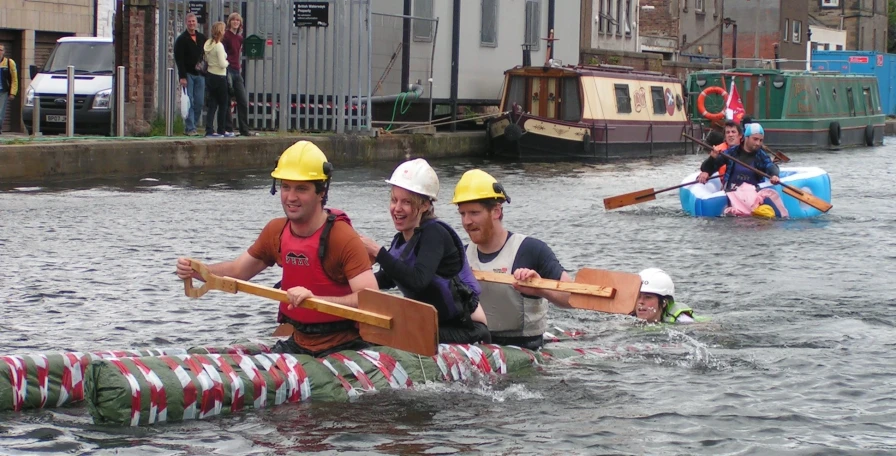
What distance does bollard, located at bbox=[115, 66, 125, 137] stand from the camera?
21688mm

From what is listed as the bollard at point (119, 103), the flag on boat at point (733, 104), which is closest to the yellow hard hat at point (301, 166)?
the bollard at point (119, 103)

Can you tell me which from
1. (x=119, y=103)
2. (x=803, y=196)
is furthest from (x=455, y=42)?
(x=803, y=196)

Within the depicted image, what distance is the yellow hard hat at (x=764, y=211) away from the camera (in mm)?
17672

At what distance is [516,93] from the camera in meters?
32.2

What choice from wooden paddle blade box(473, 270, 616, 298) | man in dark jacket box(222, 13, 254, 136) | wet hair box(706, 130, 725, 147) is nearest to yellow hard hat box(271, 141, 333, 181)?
wooden paddle blade box(473, 270, 616, 298)

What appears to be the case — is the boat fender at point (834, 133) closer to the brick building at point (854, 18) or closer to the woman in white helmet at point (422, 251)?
the woman in white helmet at point (422, 251)

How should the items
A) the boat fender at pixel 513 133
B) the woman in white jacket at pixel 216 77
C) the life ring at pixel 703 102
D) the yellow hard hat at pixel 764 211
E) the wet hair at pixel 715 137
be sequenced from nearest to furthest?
the yellow hard hat at pixel 764 211, the woman in white jacket at pixel 216 77, the wet hair at pixel 715 137, the boat fender at pixel 513 133, the life ring at pixel 703 102

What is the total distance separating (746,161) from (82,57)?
12.5m

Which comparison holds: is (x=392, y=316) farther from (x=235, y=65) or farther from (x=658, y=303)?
(x=235, y=65)

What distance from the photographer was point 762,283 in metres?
12.1

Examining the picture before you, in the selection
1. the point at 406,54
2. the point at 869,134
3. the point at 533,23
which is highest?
the point at 533,23

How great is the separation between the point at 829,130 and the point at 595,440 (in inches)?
1327

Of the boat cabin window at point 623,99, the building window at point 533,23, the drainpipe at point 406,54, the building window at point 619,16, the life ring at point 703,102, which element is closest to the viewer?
the drainpipe at point 406,54

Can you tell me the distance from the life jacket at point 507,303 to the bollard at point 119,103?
14.6 meters
